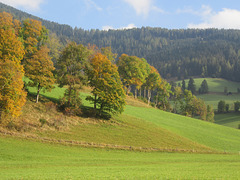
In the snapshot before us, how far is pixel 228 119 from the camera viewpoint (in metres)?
121

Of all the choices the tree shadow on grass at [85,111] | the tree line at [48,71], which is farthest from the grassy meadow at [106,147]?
the tree line at [48,71]

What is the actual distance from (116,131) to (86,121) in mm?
7318

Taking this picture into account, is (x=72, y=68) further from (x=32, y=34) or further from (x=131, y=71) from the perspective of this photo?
(x=131, y=71)

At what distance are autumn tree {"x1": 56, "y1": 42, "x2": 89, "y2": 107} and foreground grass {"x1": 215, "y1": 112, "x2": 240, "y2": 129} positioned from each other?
100195 millimetres

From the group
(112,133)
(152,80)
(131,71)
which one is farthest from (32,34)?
(152,80)

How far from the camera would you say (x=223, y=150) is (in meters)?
41.2

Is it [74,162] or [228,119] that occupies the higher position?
[74,162]

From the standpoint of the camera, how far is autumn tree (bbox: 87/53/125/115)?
148ft

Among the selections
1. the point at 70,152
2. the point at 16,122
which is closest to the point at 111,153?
the point at 70,152

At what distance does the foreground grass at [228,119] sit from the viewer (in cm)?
11144

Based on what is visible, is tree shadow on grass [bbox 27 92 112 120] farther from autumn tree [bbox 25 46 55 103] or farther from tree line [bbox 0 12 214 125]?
autumn tree [bbox 25 46 55 103]

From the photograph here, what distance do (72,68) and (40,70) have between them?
7007 millimetres

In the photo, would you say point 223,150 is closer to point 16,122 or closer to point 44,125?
point 44,125

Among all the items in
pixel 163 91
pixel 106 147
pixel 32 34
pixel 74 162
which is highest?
pixel 32 34
